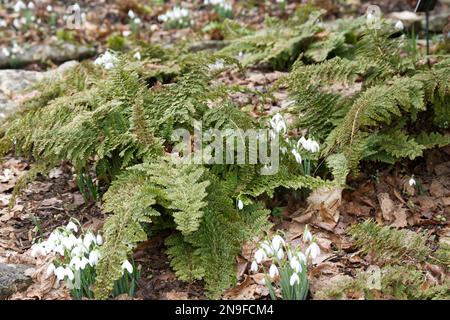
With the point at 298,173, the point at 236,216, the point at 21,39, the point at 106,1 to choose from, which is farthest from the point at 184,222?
the point at 106,1

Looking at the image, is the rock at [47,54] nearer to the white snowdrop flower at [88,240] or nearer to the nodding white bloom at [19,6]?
the nodding white bloom at [19,6]

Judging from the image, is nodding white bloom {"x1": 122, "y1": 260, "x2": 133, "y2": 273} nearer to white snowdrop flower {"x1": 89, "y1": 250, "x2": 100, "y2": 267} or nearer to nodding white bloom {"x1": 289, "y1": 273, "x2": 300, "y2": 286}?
white snowdrop flower {"x1": 89, "y1": 250, "x2": 100, "y2": 267}

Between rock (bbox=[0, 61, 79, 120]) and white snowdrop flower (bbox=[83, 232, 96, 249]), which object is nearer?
white snowdrop flower (bbox=[83, 232, 96, 249])

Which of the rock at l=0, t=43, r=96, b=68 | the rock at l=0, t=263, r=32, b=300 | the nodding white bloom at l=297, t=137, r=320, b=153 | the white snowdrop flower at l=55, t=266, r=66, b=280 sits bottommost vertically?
the rock at l=0, t=263, r=32, b=300

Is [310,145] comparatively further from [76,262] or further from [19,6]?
[19,6]

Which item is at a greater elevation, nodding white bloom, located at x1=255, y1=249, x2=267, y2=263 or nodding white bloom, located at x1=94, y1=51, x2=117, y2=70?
nodding white bloom, located at x1=94, y1=51, x2=117, y2=70

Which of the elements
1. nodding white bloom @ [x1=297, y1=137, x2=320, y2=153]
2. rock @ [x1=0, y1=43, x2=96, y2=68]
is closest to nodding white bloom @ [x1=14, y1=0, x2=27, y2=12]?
rock @ [x1=0, y1=43, x2=96, y2=68]

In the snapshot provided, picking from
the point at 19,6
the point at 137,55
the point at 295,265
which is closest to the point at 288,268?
the point at 295,265
